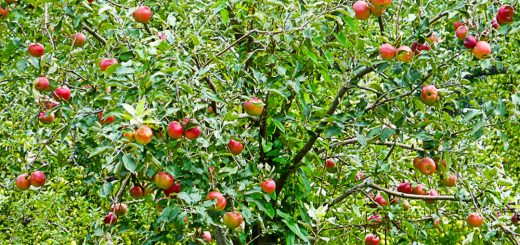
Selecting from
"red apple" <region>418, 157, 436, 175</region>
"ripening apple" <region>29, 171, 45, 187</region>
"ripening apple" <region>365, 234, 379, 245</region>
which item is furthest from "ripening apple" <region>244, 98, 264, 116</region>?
"ripening apple" <region>365, 234, 379, 245</region>

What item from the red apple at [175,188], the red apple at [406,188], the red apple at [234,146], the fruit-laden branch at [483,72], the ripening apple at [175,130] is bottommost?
the fruit-laden branch at [483,72]

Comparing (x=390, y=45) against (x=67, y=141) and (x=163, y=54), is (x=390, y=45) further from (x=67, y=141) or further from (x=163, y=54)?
(x=67, y=141)

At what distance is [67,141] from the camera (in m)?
4.26

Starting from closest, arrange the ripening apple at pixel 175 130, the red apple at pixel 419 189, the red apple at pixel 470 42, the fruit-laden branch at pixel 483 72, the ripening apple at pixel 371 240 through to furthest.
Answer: the ripening apple at pixel 175 130 < the red apple at pixel 470 42 < the red apple at pixel 419 189 < the ripening apple at pixel 371 240 < the fruit-laden branch at pixel 483 72

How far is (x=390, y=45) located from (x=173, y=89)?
3.08 ft

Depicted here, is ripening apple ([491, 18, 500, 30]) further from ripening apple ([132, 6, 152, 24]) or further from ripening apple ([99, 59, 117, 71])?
ripening apple ([99, 59, 117, 71])

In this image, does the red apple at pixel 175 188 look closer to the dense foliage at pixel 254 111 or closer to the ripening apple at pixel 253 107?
the dense foliage at pixel 254 111

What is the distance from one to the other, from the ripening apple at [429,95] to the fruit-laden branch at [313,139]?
1.03ft

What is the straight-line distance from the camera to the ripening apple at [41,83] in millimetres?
2986

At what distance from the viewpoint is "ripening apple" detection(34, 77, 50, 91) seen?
2.99 metres

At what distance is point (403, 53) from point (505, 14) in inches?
17.2

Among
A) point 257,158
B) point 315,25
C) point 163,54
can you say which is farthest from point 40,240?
point 315,25

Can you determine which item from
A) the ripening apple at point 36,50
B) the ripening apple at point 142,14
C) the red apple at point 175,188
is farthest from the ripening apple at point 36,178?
the ripening apple at point 142,14

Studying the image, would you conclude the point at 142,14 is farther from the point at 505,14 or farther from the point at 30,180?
the point at 505,14
